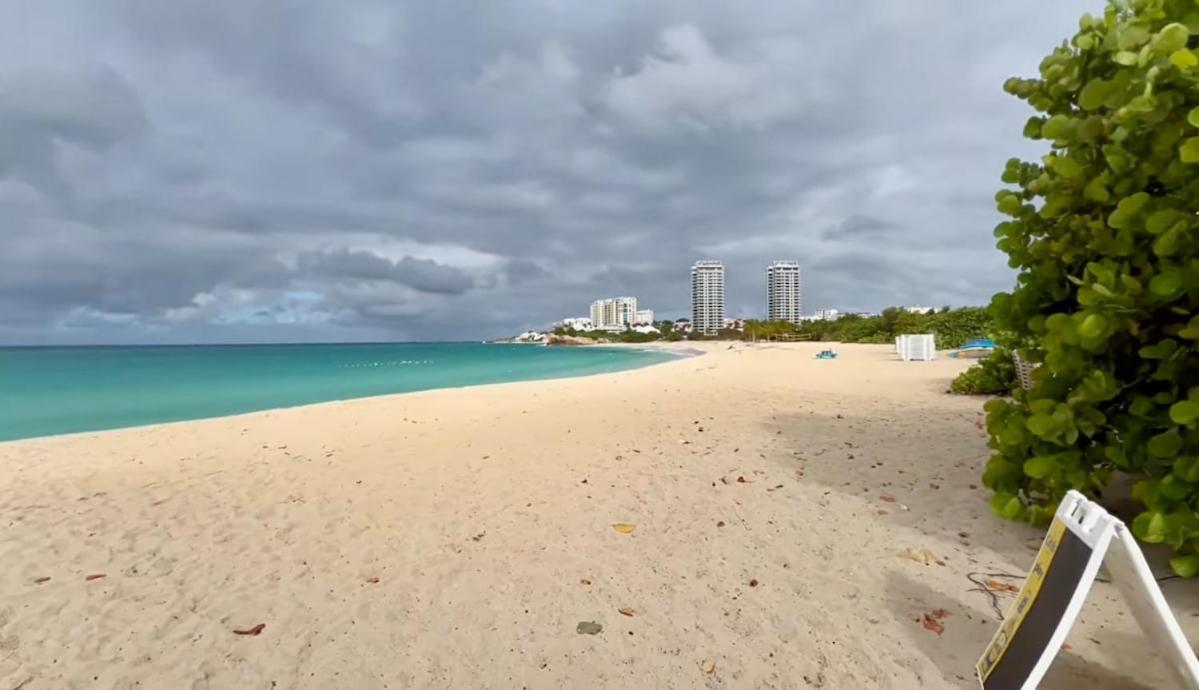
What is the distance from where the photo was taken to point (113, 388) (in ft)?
86.4

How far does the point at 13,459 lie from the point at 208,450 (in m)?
2.96

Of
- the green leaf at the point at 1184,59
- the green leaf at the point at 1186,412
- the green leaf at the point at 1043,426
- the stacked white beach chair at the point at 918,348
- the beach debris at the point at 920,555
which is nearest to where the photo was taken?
the green leaf at the point at 1184,59

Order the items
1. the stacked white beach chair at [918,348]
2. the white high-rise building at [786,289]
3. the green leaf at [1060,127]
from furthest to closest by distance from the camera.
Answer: the white high-rise building at [786,289] < the stacked white beach chair at [918,348] < the green leaf at [1060,127]

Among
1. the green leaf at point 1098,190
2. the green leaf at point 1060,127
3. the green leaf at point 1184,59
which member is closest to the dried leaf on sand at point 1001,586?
the green leaf at point 1098,190

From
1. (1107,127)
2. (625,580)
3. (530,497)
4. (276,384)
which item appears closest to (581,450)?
(530,497)

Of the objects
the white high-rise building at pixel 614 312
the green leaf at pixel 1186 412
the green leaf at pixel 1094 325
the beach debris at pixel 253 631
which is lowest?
the beach debris at pixel 253 631

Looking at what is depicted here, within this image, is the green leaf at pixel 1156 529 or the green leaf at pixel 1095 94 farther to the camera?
the green leaf at pixel 1095 94

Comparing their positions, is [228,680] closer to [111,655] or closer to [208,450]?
[111,655]

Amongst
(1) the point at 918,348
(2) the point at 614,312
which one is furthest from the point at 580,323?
(1) the point at 918,348

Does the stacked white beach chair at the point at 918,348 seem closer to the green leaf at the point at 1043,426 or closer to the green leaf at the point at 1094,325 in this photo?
the green leaf at the point at 1043,426

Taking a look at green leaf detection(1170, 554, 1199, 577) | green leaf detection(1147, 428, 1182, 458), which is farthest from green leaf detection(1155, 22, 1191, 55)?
green leaf detection(1170, 554, 1199, 577)

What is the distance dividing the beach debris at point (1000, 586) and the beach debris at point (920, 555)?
34 cm

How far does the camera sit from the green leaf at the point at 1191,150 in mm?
2467

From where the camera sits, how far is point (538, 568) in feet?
12.6
